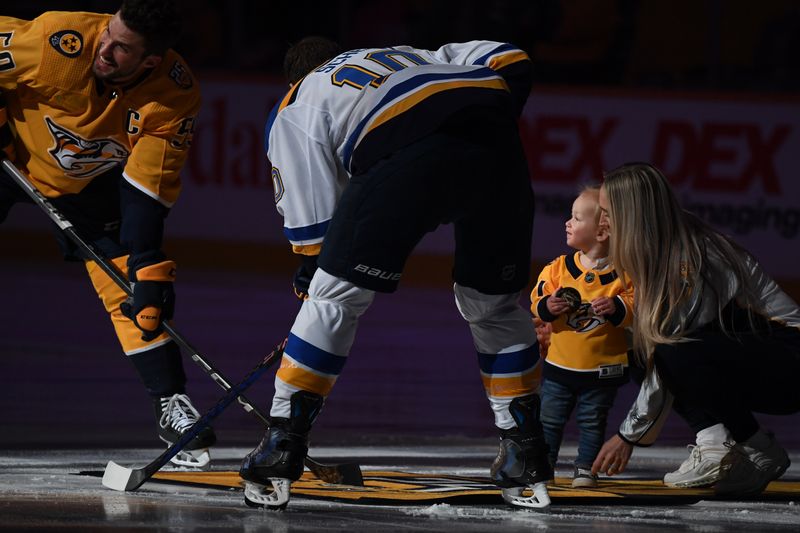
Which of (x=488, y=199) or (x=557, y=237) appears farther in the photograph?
(x=557, y=237)

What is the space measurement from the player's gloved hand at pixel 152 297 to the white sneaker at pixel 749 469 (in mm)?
1644

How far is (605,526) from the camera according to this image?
355 centimetres

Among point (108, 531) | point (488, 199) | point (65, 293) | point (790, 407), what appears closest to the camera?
point (108, 531)

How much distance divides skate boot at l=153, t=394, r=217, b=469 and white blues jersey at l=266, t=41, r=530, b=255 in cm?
99

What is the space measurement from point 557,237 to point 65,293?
2.82 meters

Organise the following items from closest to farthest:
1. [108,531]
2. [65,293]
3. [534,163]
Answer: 1. [108,531]
2. [65,293]
3. [534,163]

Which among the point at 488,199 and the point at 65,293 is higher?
the point at 488,199

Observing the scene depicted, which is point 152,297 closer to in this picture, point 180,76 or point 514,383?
point 180,76

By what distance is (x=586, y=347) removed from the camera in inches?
170

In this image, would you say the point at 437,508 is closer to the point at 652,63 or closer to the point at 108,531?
the point at 108,531

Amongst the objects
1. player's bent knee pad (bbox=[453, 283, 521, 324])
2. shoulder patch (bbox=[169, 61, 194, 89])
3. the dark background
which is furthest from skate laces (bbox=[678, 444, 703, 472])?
the dark background

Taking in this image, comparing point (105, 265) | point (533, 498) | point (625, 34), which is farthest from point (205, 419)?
point (625, 34)

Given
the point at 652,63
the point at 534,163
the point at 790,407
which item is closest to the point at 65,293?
the point at 534,163

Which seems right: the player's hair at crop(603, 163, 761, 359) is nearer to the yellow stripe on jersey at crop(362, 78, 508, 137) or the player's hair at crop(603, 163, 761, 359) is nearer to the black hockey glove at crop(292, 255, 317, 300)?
the yellow stripe on jersey at crop(362, 78, 508, 137)
